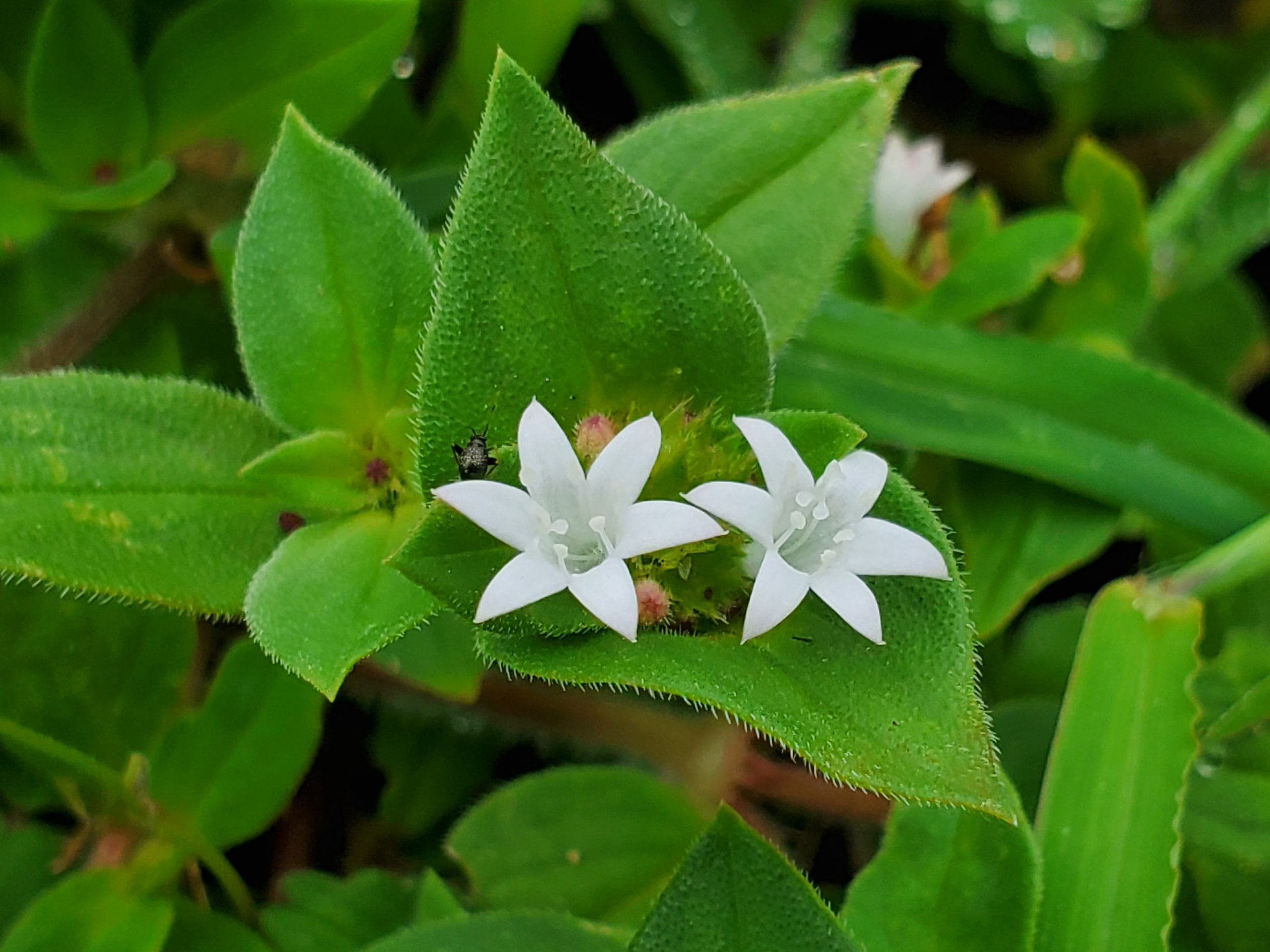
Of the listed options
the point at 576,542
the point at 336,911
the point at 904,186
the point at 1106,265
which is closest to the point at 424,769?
the point at 336,911

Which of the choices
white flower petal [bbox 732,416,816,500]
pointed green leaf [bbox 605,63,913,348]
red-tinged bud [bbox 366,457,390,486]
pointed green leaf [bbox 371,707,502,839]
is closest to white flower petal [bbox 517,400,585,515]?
white flower petal [bbox 732,416,816,500]

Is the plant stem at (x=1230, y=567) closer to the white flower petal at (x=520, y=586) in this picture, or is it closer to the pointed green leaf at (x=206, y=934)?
the white flower petal at (x=520, y=586)

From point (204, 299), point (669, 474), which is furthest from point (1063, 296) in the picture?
point (204, 299)

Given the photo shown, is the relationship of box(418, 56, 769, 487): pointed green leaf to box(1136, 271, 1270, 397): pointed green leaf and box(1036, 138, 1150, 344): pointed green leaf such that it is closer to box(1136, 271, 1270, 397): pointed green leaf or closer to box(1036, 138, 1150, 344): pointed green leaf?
box(1036, 138, 1150, 344): pointed green leaf

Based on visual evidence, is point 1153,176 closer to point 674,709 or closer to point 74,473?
point 674,709

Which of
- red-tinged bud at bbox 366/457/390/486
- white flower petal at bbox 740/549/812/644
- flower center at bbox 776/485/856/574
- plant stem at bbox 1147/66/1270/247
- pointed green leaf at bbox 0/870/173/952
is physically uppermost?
white flower petal at bbox 740/549/812/644

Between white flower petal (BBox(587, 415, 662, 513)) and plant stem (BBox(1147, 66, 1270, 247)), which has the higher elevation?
white flower petal (BBox(587, 415, 662, 513))

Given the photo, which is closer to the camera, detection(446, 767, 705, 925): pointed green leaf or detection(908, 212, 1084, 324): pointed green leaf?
detection(446, 767, 705, 925): pointed green leaf

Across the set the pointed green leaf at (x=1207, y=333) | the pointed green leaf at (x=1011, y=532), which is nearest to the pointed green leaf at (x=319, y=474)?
the pointed green leaf at (x=1011, y=532)
